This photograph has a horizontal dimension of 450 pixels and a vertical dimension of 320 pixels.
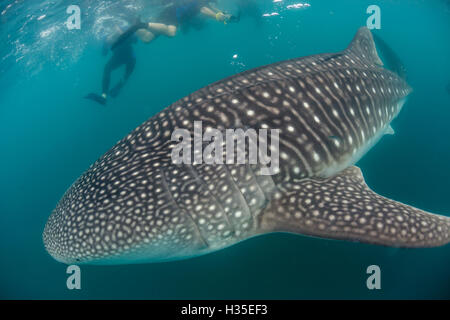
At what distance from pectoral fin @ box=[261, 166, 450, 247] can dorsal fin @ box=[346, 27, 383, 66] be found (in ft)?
10.8

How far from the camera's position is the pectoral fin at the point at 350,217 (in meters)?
2.58

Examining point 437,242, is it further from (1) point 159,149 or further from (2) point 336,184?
(1) point 159,149

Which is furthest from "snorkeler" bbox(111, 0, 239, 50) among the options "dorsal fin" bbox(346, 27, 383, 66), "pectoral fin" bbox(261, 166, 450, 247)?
"pectoral fin" bbox(261, 166, 450, 247)

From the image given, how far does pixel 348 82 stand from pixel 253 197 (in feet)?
8.32

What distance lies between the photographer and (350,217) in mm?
2717

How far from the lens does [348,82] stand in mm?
4145

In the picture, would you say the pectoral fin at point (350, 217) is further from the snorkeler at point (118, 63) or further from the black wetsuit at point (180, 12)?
the black wetsuit at point (180, 12)

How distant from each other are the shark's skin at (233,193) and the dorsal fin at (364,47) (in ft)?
6.88

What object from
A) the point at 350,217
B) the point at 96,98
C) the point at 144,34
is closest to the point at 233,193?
the point at 350,217

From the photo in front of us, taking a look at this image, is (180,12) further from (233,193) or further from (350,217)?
(350,217)

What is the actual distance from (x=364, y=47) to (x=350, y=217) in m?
4.42

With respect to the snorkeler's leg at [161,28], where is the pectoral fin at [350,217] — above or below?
below

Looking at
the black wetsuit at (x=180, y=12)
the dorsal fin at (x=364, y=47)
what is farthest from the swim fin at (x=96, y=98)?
the dorsal fin at (x=364, y=47)
